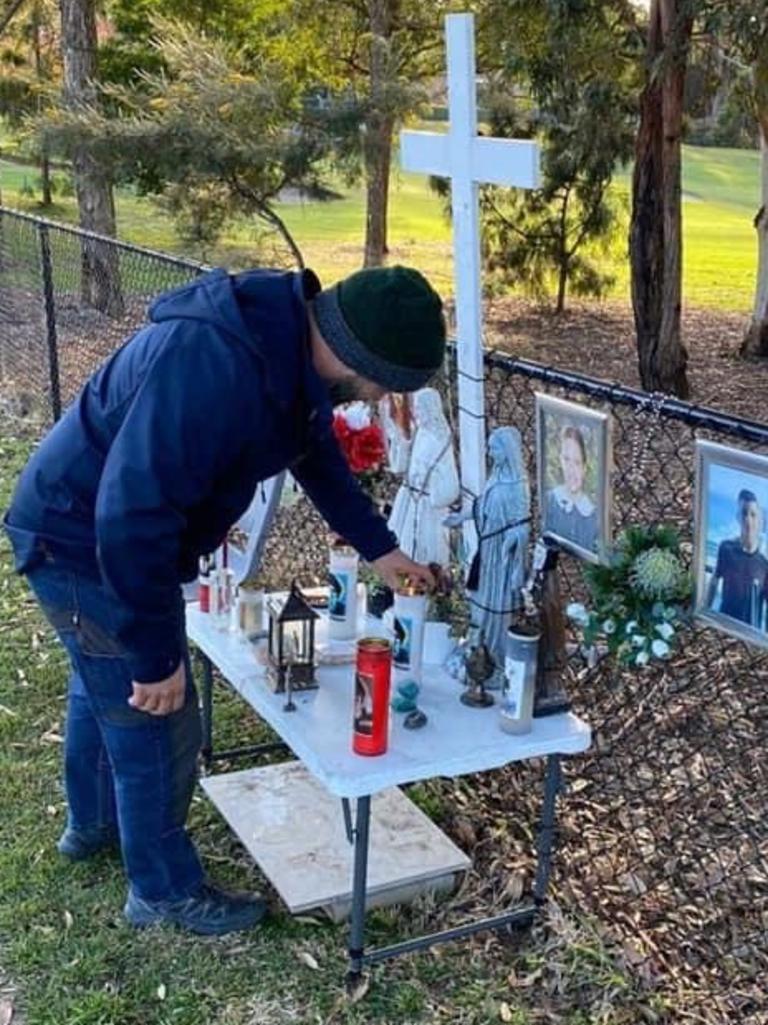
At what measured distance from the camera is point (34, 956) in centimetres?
263

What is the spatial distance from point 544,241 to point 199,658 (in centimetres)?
968

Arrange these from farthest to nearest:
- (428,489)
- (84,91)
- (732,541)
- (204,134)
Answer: (84,91)
(204,134)
(428,489)
(732,541)

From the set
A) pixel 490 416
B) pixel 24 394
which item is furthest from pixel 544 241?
pixel 490 416

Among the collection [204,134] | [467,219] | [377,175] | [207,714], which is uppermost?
[204,134]

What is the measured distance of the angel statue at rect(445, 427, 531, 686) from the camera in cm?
258

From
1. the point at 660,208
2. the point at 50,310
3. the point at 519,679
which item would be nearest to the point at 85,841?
the point at 519,679

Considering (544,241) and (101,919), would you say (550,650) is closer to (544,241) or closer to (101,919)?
(101,919)

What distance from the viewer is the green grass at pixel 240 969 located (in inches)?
97.3

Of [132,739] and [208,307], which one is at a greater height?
[208,307]

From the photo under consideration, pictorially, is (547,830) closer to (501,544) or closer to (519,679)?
(519,679)

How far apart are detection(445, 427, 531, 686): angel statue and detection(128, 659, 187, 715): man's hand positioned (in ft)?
2.26

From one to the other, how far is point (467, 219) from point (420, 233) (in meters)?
19.3

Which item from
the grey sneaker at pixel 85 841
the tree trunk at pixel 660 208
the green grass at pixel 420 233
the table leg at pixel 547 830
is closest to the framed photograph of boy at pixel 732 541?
the table leg at pixel 547 830

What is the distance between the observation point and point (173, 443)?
79.3 inches
